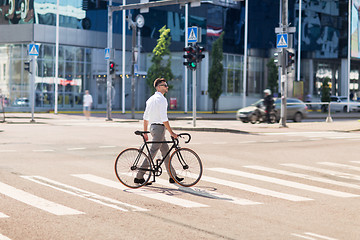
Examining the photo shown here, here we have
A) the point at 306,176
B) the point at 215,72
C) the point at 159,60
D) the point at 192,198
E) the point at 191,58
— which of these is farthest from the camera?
the point at 215,72

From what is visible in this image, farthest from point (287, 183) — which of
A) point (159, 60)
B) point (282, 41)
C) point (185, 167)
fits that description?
point (159, 60)

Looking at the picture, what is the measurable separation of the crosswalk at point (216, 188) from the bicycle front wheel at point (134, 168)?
151 millimetres

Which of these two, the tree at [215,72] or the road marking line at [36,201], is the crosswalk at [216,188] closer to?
the road marking line at [36,201]

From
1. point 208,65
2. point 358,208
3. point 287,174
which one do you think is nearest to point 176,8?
point 208,65

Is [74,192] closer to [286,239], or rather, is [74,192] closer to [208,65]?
[286,239]

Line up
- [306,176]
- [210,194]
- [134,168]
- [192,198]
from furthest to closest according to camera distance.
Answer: [306,176], [134,168], [210,194], [192,198]

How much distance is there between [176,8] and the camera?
209 ft

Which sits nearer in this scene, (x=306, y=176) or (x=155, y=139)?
(x=155, y=139)

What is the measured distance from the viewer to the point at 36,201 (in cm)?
962

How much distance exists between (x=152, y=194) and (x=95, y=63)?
5023 cm

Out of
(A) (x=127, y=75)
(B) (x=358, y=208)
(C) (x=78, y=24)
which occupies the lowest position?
(B) (x=358, y=208)

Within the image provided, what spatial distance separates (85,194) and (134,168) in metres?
1.28

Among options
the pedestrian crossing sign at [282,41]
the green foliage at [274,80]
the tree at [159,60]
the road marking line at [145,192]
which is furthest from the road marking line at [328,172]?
the green foliage at [274,80]

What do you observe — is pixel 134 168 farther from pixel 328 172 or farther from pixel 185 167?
pixel 328 172
